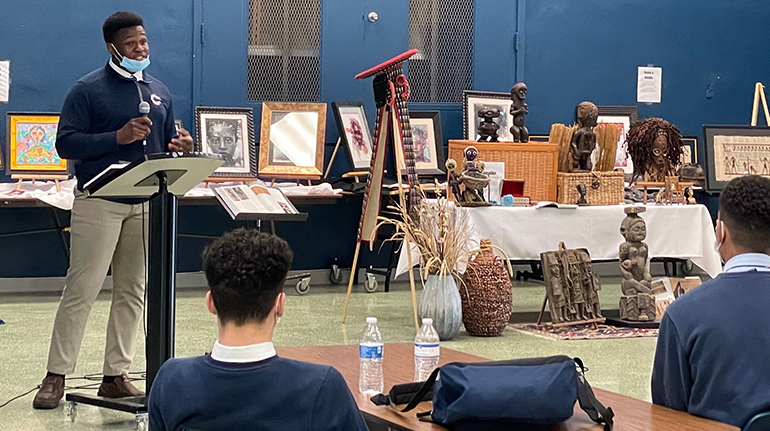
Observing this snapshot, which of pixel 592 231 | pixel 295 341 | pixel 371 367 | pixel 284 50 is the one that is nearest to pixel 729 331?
pixel 371 367

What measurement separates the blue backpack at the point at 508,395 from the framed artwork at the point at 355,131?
5948 mm

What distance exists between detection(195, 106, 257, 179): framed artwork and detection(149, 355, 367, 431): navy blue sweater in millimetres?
6115

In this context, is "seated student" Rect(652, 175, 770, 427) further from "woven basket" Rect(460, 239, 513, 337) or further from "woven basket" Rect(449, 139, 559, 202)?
"woven basket" Rect(449, 139, 559, 202)

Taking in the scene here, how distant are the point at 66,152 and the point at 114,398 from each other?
99 cm

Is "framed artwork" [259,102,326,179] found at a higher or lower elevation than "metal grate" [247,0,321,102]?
lower

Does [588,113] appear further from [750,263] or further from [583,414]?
[583,414]

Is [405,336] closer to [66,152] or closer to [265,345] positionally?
[66,152]

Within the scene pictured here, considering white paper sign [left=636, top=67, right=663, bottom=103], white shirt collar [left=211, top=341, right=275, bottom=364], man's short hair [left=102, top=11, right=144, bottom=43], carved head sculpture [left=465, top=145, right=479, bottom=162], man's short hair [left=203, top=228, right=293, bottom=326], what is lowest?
white shirt collar [left=211, top=341, right=275, bottom=364]

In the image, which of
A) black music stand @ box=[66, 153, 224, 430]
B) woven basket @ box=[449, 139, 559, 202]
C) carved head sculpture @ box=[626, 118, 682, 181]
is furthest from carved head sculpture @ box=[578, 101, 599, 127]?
black music stand @ box=[66, 153, 224, 430]

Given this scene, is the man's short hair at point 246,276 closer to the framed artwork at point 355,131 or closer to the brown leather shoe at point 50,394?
the brown leather shoe at point 50,394

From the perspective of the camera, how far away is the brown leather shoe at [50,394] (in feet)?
13.6

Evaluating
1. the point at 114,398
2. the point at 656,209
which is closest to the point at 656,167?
the point at 656,209

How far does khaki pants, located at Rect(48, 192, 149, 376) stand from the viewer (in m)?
4.10

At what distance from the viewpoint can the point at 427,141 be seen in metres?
8.44
